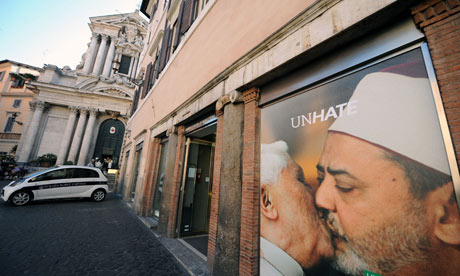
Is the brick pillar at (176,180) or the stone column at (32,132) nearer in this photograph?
the brick pillar at (176,180)

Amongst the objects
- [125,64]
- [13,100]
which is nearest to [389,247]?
[125,64]

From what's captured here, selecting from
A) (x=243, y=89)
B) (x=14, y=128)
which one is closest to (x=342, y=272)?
(x=243, y=89)

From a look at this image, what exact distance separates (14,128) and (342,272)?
3957cm

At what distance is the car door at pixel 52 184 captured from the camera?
24.2 feet

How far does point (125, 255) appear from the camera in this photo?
3.57 m

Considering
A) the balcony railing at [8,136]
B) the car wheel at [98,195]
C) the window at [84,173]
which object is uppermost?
the balcony railing at [8,136]

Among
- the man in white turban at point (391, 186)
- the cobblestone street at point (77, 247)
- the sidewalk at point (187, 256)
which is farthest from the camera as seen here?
the sidewalk at point (187, 256)

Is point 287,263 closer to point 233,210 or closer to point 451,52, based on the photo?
point 233,210

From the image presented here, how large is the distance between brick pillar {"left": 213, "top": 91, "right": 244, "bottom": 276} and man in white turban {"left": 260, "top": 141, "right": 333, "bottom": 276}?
41cm

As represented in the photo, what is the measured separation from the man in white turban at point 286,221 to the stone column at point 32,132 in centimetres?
2599

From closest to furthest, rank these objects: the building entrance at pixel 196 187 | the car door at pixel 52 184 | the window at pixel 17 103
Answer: the building entrance at pixel 196 187 < the car door at pixel 52 184 < the window at pixel 17 103

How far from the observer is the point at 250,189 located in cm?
268

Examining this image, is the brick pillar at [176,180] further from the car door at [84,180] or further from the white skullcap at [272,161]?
the car door at [84,180]

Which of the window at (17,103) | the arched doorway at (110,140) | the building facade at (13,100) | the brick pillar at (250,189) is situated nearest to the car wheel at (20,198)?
the brick pillar at (250,189)
